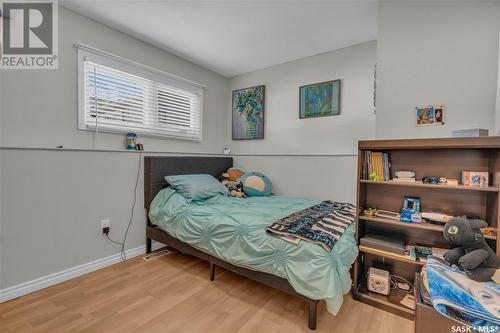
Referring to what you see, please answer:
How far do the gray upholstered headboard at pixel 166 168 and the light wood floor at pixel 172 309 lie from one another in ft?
2.95

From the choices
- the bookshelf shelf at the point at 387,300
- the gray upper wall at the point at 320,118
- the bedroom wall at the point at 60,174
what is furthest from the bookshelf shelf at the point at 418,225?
the bedroom wall at the point at 60,174

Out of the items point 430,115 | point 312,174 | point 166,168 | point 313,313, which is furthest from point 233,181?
point 430,115

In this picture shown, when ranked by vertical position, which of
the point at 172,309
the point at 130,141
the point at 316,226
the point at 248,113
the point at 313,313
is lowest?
the point at 172,309

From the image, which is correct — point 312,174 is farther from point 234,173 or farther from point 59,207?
point 59,207

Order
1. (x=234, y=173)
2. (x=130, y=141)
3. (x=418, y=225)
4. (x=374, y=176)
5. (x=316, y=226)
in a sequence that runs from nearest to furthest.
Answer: (x=418, y=225), (x=316, y=226), (x=374, y=176), (x=130, y=141), (x=234, y=173)

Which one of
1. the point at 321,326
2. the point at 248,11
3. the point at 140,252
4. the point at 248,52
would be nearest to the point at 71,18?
the point at 248,11

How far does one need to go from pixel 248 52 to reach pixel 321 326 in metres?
2.85

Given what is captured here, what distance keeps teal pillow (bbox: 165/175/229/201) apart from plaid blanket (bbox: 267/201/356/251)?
1042 mm

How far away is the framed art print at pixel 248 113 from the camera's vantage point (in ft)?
11.2

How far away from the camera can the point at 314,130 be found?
9.78ft

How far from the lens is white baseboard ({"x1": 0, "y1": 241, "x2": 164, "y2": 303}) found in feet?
5.73

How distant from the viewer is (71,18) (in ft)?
6.77

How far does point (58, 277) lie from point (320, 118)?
3.13 metres

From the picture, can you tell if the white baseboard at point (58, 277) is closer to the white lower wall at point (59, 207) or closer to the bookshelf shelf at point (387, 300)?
the white lower wall at point (59, 207)
